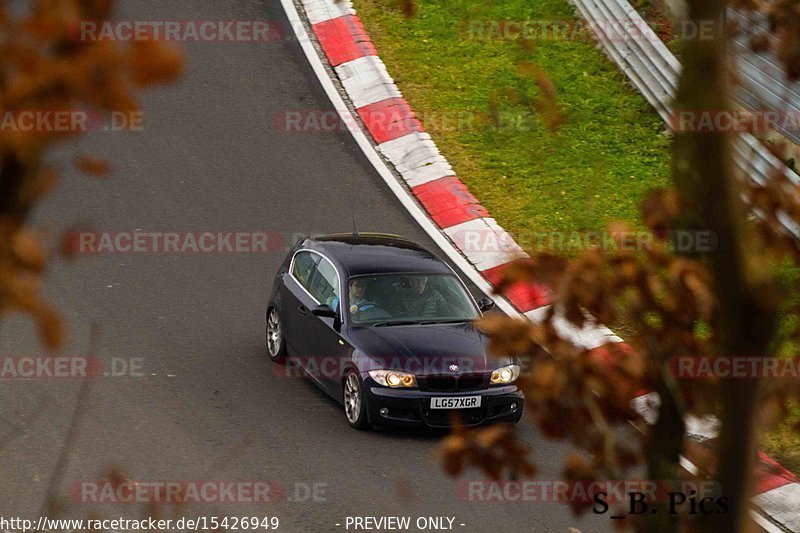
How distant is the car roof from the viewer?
12145 millimetres

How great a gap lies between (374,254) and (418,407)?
2.02m

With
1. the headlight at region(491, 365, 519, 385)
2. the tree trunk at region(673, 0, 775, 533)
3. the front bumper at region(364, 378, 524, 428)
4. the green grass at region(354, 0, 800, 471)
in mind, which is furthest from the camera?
the green grass at region(354, 0, 800, 471)

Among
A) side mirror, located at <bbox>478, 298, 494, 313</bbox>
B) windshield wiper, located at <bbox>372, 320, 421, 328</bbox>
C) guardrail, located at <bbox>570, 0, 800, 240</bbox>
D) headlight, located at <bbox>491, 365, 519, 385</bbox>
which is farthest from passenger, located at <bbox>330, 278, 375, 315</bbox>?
guardrail, located at <bbox>570, 0, 800, 240</bbox>

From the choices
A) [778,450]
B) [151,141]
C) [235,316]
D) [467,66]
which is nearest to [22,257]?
[778,450]

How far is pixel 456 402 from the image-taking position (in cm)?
1101

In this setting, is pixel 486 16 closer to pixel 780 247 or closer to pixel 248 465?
pixel 248 465

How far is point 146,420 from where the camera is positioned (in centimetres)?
1093

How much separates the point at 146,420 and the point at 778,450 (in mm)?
5764

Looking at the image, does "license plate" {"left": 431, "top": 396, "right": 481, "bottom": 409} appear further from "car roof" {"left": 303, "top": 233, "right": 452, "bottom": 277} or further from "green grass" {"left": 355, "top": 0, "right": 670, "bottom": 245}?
"green grass" {"left": 355, "top": 0, "right": 670, "bottom": 245}

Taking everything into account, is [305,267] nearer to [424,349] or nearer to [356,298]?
[356,298]

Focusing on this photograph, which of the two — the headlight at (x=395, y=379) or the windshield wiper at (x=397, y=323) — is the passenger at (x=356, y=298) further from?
the headlight at (x=395, y=379)

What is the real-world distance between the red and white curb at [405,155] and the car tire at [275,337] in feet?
7.85

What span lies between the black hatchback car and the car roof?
1 centimetres

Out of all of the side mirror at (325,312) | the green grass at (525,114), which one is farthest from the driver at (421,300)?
the green grass at (525,114)
